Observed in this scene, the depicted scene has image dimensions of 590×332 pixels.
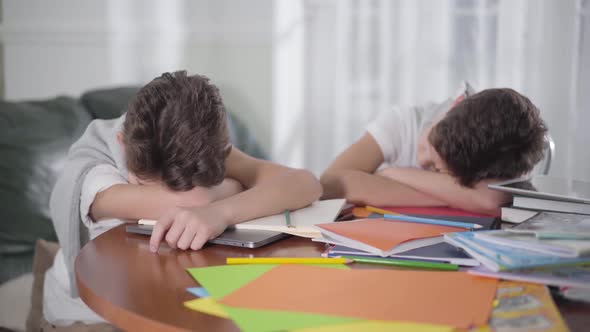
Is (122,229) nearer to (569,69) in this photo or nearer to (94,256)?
(94,256)

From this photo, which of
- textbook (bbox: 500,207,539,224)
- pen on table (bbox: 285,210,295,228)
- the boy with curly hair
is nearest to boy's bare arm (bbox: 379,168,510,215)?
the boy with curly hair

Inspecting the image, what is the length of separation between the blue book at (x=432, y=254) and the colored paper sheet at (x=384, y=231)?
2 cm

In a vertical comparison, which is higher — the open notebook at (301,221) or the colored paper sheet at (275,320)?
the colored paper sheet at (275,320)

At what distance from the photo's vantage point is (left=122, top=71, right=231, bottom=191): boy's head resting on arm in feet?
3.47

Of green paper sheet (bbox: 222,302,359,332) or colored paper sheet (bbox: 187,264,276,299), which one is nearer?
green paper sheet (bbox: 222,302,359,332)

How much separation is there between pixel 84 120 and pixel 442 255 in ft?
5.91

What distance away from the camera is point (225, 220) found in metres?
1.08

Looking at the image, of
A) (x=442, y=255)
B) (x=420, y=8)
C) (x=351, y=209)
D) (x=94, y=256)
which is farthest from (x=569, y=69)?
(x=94, y=256)

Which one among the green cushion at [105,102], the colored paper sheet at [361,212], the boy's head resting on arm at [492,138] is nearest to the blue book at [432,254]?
the colored paper sheet at [361,212]

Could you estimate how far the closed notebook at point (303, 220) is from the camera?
108 centimetres

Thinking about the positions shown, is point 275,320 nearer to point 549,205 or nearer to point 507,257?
point 507,257

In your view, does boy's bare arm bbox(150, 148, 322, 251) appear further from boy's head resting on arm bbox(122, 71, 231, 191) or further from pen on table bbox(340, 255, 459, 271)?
pen on table bbox(340, 255, 459, 271)

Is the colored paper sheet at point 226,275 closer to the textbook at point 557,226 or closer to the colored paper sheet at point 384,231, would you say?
the colored paper sheet at point 384,231

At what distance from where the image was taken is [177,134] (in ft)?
3.44
